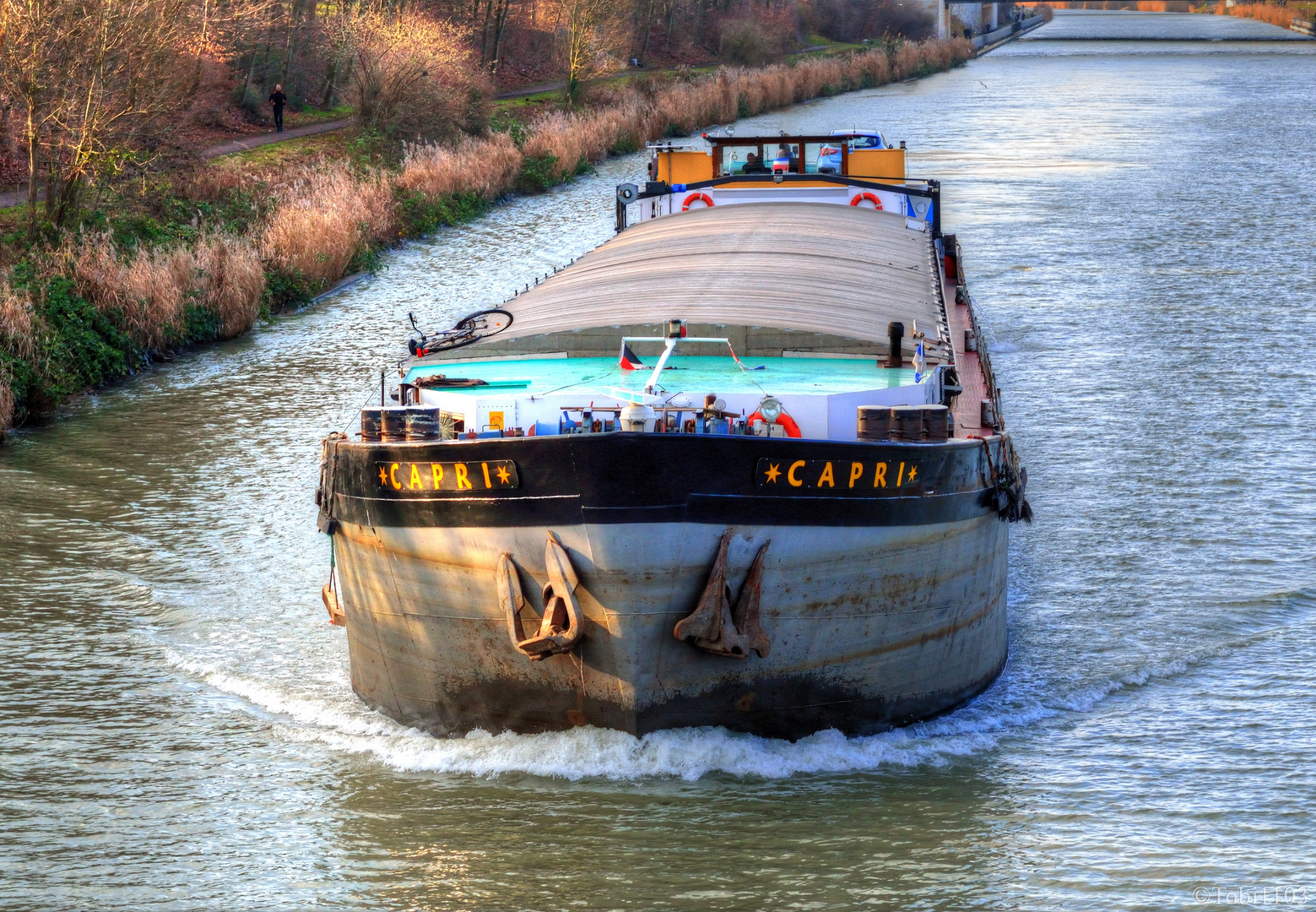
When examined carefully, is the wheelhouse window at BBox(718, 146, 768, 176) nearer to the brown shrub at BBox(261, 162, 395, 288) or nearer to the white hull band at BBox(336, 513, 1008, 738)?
the brown shrub at BBox(261, 162, 395, 288)

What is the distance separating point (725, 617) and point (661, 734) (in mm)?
1167

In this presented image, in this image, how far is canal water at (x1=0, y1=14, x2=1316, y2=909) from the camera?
9.73 meters

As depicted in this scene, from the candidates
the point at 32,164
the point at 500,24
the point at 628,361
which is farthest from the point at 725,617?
the point at 500,24

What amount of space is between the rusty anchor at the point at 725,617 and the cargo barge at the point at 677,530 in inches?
0.6

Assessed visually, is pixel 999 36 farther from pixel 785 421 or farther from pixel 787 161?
pixel 785 421

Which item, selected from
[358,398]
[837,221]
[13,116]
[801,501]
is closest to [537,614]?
[801,501]

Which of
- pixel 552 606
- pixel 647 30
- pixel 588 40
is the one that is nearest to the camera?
pixel 552 606

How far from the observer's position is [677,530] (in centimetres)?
973

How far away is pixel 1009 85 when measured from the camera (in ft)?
281

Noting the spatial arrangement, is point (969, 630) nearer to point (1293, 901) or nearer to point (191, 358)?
point (1293, 901)

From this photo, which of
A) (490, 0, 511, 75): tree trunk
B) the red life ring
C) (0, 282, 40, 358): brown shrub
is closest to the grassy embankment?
(0, 282, 40, 358): brown shrub


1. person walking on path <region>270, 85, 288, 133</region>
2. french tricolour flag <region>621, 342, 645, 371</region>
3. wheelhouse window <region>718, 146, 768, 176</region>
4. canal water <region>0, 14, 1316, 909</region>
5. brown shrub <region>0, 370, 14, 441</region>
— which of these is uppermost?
person walking on path <region>270, 85, 288, 133</region>

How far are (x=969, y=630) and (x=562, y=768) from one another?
3.22 m

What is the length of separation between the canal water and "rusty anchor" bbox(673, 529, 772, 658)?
3.27ft
